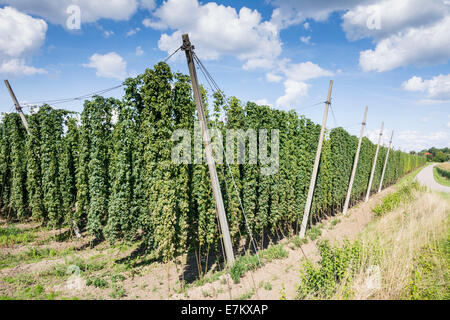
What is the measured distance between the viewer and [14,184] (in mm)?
11789

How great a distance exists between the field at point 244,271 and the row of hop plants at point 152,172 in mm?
897

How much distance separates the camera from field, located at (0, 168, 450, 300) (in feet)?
14.8

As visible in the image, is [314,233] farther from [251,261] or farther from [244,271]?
[244,271]

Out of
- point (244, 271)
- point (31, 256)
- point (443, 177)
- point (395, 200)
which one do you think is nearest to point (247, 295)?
point (244, 271)

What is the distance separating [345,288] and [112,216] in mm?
7249

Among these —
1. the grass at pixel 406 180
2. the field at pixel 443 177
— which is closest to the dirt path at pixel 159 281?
the grass at pixel 406 180

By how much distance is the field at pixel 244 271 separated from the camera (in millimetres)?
4516

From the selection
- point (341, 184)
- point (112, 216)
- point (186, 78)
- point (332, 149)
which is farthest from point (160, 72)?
point (341, 184)

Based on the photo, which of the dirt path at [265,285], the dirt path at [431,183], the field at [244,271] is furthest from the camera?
the dirt path at [431,183]

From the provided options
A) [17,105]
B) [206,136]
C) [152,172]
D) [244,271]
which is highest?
[17,105]

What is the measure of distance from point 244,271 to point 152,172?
4.17 metres

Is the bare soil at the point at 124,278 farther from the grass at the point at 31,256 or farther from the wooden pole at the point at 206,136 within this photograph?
the wooden pole at the point at 206,136

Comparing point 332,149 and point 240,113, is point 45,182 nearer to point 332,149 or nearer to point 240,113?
point 240,113

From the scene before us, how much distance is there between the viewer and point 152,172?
616 centimetres
